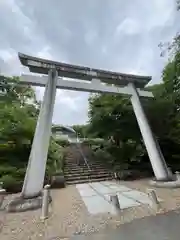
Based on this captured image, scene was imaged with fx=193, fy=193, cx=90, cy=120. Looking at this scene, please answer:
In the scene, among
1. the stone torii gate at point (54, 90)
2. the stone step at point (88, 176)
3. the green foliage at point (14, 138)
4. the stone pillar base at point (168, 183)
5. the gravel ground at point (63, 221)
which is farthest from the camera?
the stone step at point (88, 176)

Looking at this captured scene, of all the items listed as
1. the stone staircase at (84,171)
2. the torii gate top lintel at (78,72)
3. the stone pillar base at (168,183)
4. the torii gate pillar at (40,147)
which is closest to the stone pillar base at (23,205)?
the torii gate pillar at (40,147)

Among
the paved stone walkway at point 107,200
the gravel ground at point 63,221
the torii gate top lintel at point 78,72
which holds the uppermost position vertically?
the torii gate top lintel at point 78,72

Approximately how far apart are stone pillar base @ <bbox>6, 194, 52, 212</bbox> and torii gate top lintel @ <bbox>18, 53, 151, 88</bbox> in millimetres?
5268

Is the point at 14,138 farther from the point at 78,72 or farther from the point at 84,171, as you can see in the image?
the point at 84,171

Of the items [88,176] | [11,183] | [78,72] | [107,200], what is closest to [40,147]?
[11,183]

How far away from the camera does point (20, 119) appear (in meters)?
9.45

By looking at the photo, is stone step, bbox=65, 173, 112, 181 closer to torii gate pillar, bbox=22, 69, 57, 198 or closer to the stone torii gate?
the stone torii gate

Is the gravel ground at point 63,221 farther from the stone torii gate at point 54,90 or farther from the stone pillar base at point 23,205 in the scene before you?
the stone torii gate at point 54,90

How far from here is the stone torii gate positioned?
696 centimetres

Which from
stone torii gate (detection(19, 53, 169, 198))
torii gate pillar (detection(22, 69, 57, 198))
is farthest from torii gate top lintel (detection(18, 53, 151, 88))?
torii gate pillar (detection(22, 69, 57, 198))

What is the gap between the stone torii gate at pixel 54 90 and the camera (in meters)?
6.96

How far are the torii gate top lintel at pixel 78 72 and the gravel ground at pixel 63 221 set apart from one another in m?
5.56

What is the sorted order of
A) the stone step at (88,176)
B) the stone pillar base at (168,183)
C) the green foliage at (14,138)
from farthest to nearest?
the stone step at (88,176) < the green foliage at (14,138) < the stone pillar base at (168,183)

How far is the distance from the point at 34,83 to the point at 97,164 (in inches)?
298
